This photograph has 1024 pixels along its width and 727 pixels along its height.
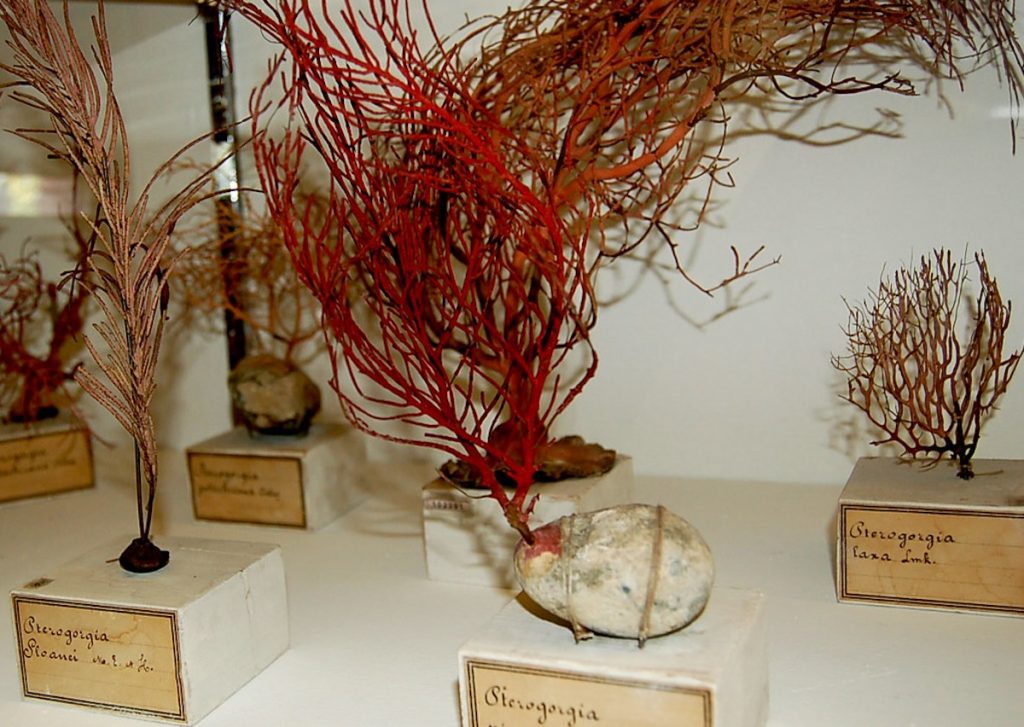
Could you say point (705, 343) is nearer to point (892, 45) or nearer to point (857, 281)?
point (857, 281)

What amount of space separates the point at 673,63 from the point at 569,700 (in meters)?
1.06

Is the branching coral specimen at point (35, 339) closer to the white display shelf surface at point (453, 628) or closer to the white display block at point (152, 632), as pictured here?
the white display shelf surface at point (453, 628)

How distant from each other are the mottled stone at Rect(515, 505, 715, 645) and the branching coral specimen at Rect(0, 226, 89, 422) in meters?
1.61

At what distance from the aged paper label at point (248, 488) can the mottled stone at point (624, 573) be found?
40.6 inches

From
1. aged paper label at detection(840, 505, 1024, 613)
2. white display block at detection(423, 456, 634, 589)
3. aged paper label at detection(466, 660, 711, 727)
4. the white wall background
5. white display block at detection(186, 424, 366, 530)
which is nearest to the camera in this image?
aged paper label at detection(466, 660, 711, 727)

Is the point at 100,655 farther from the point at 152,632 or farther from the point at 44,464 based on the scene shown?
the point at 44,464

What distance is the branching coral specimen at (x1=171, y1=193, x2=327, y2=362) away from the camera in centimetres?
238

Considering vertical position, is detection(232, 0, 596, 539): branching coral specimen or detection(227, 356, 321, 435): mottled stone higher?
detection(232, 0, 596, 539): branching coral specimen

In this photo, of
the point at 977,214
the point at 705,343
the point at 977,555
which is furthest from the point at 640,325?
the point at 977,555

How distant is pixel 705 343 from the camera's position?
7.51 ft

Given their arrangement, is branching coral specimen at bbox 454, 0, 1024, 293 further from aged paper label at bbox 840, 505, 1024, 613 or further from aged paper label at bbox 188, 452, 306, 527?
aged paper label at bbox 188, 452, 306, 527

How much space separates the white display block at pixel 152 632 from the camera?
145 centimetres

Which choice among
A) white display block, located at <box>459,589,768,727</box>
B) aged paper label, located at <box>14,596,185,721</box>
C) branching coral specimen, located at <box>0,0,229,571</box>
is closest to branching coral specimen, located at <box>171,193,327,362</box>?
branching coral specimen, located at <box>0,0,229,571</box>

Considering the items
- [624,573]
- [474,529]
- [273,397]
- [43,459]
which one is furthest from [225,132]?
[624,573]
